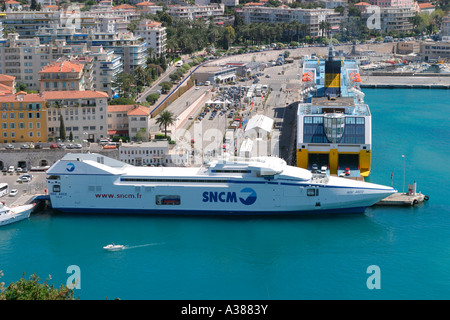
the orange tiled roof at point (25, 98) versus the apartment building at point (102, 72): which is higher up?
the apartment building at point (102, 72)

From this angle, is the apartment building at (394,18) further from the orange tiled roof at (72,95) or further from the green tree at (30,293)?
the green tree at (30,293)

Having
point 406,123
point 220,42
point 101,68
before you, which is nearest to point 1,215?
point 101,68

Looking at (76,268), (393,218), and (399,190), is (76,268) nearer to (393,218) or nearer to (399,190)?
(393,218)

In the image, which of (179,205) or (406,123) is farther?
(406,123)

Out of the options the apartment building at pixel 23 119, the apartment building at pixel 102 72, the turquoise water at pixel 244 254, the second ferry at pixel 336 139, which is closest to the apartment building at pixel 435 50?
the apartment building at pixel 102 72

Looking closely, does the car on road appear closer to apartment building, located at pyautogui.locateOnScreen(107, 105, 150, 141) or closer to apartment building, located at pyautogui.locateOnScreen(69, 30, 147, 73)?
apartment building, located at pyautogui.locateOnScreen(107, 105, 150, 141)

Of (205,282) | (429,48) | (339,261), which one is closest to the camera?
(205,282)

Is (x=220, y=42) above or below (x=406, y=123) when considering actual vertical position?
above
